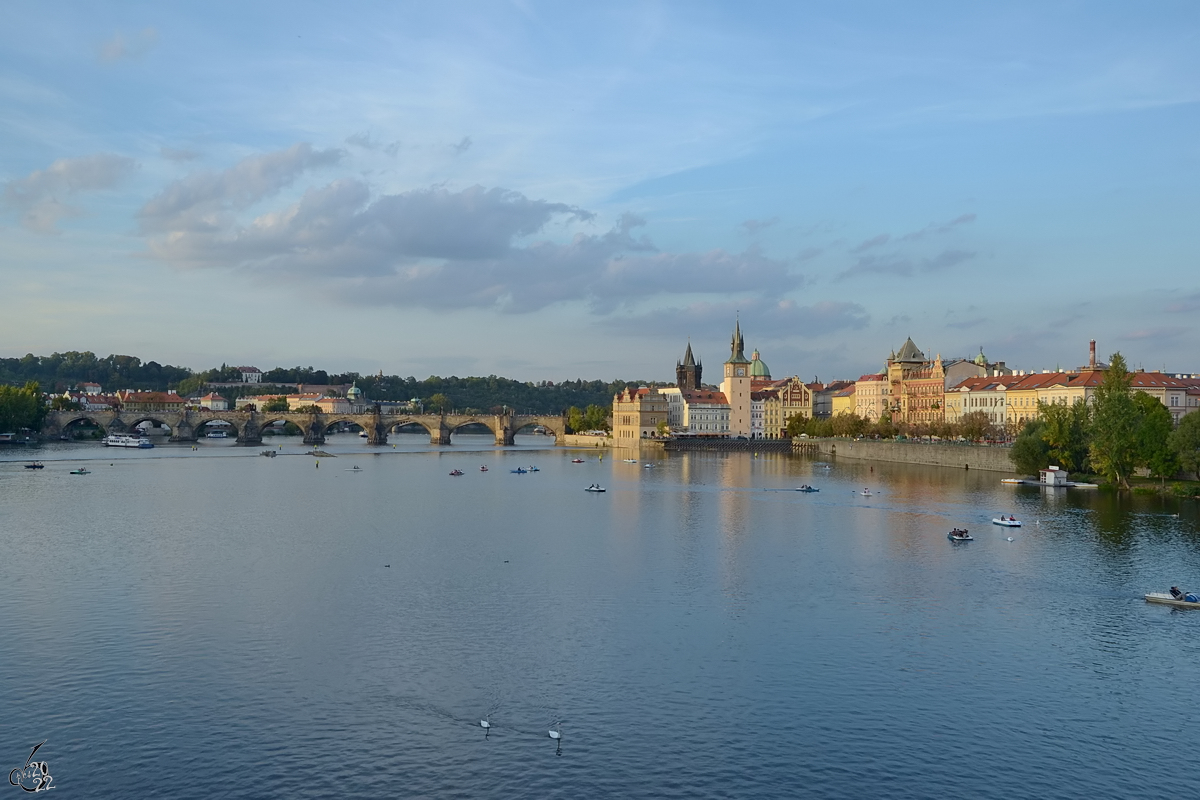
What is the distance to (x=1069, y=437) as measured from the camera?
77.4 meters

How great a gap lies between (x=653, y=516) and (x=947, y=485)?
30.4 meters

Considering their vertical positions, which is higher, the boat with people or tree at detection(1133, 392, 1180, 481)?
tree at detection(1133, 392, 1180, 481)

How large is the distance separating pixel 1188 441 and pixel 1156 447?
8.80ft

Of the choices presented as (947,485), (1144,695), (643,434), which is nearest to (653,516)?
(947,485)

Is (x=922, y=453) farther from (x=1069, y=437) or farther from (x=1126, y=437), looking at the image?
(x=1126, y=437)

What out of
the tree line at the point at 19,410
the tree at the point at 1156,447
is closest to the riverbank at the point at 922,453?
the tree at the point at 1156,447

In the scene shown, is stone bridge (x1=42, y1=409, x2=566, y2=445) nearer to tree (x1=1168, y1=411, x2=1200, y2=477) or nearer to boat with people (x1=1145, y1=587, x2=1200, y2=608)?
tree (x1=1168, y1=411, x2=1200, y2=477)

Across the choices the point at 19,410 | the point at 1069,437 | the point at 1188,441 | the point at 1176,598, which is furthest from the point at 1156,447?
the point at 19,410

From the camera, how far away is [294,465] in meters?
96.6

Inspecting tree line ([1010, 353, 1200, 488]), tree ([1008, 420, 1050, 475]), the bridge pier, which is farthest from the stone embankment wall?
the bridge pier

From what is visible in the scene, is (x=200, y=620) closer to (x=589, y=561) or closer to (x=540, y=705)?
(x=540, y=705)

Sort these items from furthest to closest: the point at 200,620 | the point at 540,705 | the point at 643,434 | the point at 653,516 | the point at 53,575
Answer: the point at 643,434, the point at 653,516, the point at 53,575, the point at 200,620, the point at 540,705

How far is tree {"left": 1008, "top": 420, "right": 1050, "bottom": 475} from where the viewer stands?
261ft

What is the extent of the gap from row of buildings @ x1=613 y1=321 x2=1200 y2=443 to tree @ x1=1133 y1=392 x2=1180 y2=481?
1750 inches
